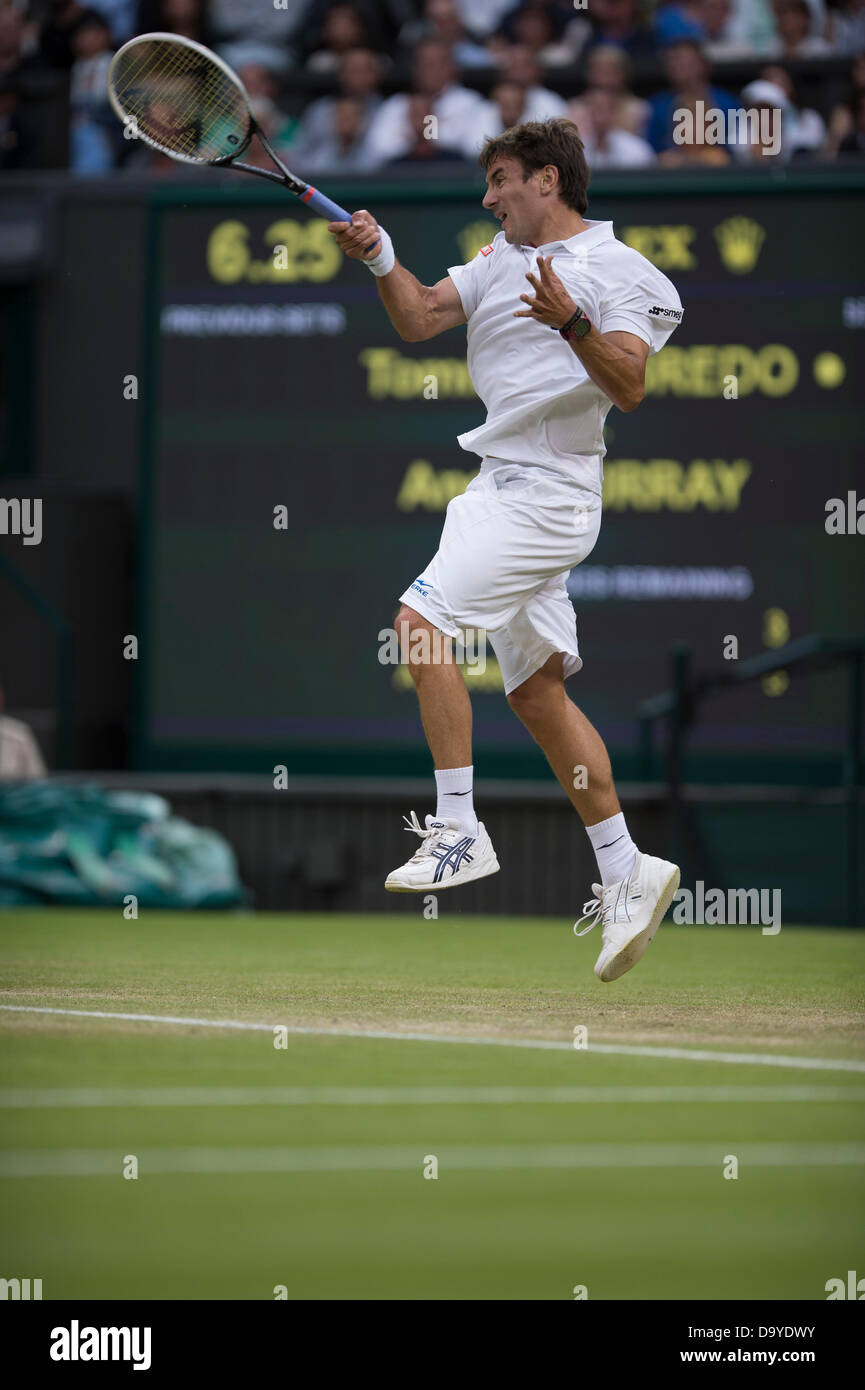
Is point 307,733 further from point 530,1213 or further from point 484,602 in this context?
point 530,1213

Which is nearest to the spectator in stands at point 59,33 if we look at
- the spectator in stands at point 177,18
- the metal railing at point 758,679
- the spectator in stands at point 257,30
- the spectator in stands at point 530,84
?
the spectator in stands at point 177,18

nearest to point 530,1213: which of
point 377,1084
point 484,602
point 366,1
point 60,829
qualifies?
point 377,1084

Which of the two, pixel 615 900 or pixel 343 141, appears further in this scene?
pixel 343 141

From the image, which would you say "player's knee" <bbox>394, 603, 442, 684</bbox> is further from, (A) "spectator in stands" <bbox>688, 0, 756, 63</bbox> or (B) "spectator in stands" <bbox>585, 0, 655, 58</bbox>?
(B) "spectator in stands" <bbox>585, 0, 655, 58</bbox>

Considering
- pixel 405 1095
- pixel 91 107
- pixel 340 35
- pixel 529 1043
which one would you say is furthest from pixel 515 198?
pixel 91 107

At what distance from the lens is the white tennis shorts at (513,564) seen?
552 cm

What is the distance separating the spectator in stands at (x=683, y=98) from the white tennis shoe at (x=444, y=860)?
611 centimetres

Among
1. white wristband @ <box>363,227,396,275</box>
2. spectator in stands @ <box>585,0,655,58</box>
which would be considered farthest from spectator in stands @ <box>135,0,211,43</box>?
white wristband @ <box>363,227,396,275</box>

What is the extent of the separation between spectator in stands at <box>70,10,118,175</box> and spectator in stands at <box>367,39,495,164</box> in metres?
1.80

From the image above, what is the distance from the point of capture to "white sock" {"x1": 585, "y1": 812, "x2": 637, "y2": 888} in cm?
575

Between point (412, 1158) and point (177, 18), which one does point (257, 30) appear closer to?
point (177, 18)

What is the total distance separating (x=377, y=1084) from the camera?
467cm

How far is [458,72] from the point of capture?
11.9 meters

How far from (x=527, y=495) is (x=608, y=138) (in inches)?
237
